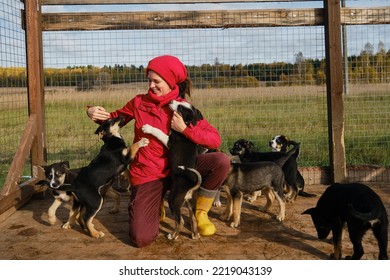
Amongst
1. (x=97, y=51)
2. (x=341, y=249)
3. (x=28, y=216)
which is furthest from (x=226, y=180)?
(x=97, y=51)

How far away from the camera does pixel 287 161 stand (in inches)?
237

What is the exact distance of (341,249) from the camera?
4.05 m

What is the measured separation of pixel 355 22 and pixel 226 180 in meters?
3.20

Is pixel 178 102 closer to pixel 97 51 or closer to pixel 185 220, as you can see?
pixel 185 220

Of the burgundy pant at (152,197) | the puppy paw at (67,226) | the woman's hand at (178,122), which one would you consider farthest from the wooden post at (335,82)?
the puppy paw at (67,226)

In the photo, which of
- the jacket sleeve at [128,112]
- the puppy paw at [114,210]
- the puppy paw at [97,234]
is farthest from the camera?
the puppy paw at [114,210]

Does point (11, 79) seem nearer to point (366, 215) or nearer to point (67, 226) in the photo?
point (67, 226)

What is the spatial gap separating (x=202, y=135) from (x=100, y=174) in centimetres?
119

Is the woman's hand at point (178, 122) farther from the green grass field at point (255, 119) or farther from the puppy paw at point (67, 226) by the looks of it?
the green grass field at point (255, 119)

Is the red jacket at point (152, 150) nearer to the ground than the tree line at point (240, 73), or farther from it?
nearer to the ground

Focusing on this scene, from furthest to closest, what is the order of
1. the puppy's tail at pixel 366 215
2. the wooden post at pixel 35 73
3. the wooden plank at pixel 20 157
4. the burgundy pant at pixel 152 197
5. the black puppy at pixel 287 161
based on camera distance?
the wooden post at pixel 35 73
the black puppy at pixel 287 161
the wooden plank at pixel 20 157
the burgundy pant at pixel 152 197
the puppy's tail at pixel 366 215

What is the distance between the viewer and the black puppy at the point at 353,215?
3.62 m

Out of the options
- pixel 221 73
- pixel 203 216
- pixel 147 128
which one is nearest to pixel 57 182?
pixel 147 128

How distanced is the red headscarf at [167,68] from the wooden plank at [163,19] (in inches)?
78.8
